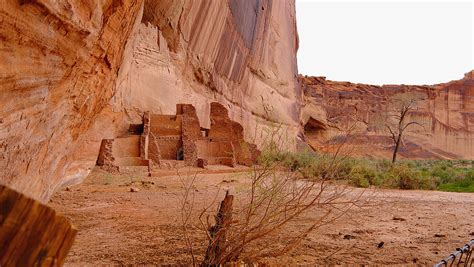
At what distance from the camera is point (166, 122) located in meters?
13.4

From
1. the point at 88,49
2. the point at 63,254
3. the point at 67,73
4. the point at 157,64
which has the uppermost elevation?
the point at 157,64

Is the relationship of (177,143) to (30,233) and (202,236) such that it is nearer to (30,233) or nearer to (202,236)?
(202,236)

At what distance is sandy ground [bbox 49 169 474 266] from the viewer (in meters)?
3.49

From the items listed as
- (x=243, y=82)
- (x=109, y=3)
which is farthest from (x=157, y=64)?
(x=109, y=3)

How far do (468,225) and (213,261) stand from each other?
14.8 feet

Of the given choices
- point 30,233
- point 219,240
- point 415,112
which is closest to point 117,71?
point 219,240

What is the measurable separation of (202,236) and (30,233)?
136 inches

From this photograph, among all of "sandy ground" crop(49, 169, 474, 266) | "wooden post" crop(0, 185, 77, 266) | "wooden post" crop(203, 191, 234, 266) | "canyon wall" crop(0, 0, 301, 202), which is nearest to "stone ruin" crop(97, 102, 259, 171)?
"canyon wall" crop(0, 0, 301, 202)

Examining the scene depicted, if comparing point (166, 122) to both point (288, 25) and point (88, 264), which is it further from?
point (288, 25)

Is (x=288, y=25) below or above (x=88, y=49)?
above

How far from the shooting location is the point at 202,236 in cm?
421

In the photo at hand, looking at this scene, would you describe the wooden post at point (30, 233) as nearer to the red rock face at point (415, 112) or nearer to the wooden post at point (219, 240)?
the wooden post at point (219, 240)

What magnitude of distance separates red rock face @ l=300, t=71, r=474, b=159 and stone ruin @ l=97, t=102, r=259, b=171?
1983 cm

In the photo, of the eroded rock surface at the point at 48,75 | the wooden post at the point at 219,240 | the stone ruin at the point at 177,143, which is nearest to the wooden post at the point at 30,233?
the eroded rock surface at the point at 48,75
